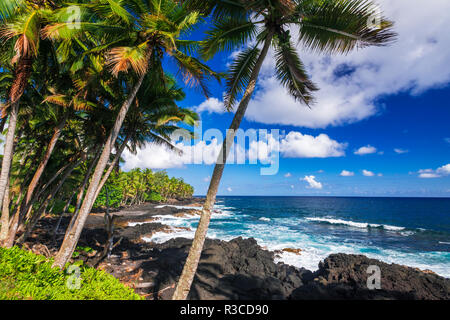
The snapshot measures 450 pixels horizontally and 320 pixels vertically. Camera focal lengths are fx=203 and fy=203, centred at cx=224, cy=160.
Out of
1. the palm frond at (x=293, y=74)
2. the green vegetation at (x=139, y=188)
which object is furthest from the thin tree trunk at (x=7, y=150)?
the green vegetation at (x=139, y=188)

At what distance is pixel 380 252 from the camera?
1888 centimetres

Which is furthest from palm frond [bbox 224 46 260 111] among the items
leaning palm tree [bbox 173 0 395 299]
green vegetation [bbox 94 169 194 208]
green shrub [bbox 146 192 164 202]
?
green shrub [bbox 146 192 164 202]

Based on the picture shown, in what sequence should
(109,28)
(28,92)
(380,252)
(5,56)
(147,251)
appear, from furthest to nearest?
1. (380,252)
2. (147,251)
3. (28,92)
4. (5,56)
5. (109,28)

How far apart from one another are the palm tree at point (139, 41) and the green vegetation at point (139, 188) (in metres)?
27.3

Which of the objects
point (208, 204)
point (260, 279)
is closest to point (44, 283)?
point (208, 204)

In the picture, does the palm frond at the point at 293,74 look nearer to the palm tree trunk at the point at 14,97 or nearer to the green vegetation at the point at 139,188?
the palm tree trunk at the point at 14,97

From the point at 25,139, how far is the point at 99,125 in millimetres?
5263

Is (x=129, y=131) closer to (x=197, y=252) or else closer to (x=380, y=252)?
(x=197, y=252)

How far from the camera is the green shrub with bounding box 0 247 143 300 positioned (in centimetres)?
306

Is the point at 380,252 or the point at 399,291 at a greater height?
the point at 399,291

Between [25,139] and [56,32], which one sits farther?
[25,139]

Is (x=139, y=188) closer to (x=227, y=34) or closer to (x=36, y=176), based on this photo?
(x=36, y=176)

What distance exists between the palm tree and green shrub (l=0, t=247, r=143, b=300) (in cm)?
172
